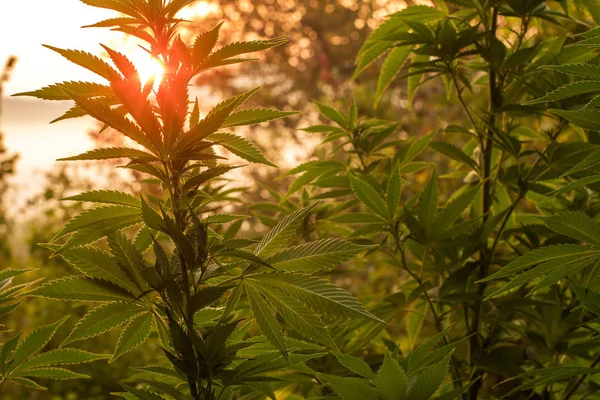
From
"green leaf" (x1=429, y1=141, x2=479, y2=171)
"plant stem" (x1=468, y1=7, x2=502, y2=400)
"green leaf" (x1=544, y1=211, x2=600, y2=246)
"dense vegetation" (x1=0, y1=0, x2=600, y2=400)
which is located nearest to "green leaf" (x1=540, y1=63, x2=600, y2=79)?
"dense vegetation" (x1=0, y1=0, x2=600, y2=400)

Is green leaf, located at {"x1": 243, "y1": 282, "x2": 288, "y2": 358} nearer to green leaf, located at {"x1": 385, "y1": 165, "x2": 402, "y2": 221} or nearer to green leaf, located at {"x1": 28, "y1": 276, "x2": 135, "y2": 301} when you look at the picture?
green leaf, located at {"x1": 28, "y1": 276, "x2": 135, "y2": 301}

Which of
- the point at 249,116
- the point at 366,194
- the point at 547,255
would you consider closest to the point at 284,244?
the point at 366,194

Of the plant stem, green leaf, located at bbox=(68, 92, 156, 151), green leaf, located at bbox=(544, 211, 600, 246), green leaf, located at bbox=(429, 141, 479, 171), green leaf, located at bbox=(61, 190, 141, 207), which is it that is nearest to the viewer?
green leaf, located at bbox=(68, 92, 156, 151)

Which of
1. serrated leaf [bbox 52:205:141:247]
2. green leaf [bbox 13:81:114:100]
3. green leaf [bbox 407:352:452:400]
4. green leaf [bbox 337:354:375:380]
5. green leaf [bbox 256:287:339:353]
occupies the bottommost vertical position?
green leaf [bbox 407:352:452:400]

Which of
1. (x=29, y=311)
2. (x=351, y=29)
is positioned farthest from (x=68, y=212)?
(x=351, y=29)

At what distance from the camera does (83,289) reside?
3.00 ft

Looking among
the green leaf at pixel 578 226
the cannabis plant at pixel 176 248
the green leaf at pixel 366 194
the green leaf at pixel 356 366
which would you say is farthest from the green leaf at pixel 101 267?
the green leaf at pixel 578 226

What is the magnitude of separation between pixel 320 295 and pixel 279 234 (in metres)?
0.14

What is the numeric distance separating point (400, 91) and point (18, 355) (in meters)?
9.12

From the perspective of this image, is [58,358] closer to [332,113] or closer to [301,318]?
[301,318]

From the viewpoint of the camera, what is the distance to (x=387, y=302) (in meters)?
1.52

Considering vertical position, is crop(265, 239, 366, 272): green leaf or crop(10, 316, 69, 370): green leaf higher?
crop(265, 239, 366, 272): green leaf

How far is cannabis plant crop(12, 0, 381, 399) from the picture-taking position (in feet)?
2.89

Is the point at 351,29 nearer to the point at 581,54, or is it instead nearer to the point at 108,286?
the point at 581,54
